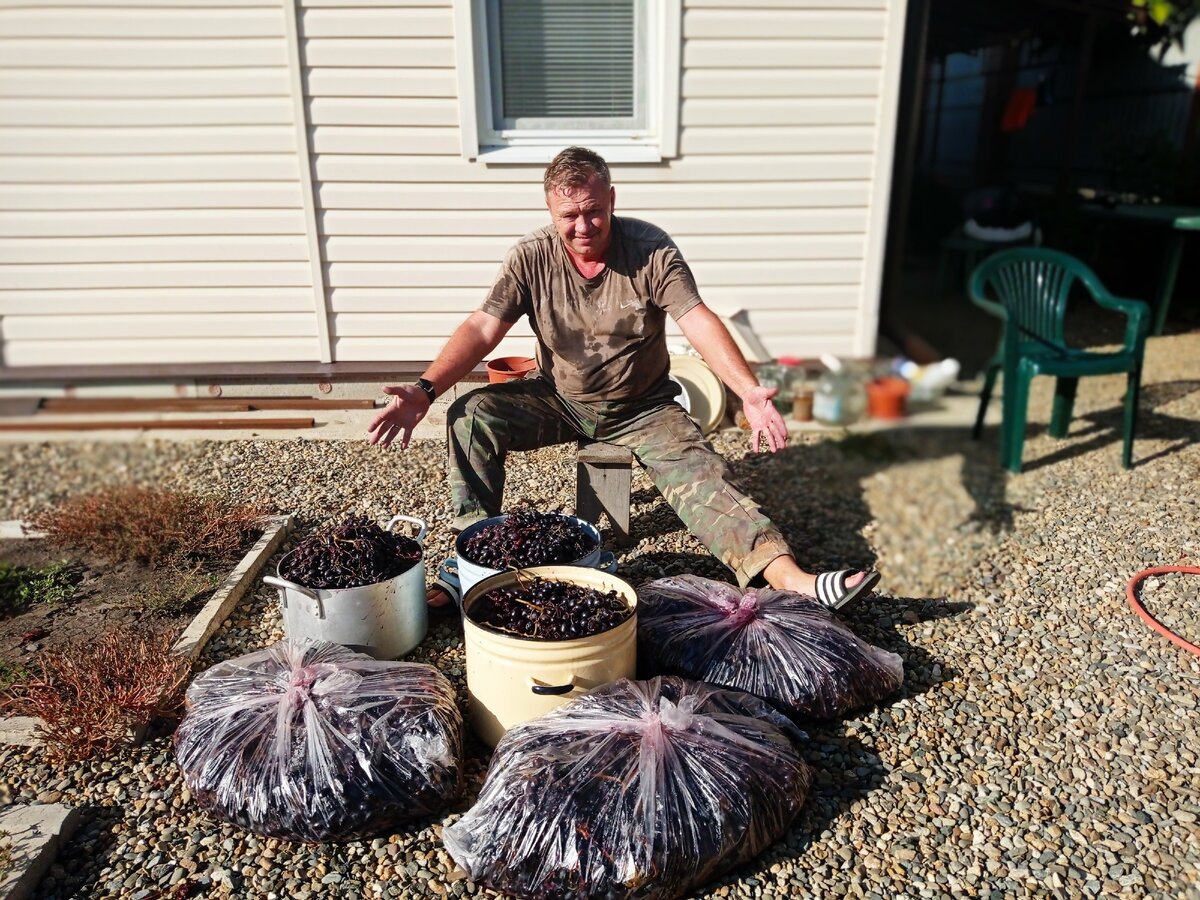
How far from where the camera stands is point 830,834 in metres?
2.17

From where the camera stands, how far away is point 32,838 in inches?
81.4

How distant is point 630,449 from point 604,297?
0.61m

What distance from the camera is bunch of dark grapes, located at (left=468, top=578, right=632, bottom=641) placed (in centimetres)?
233

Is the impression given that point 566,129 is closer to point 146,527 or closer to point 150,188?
point 150,188

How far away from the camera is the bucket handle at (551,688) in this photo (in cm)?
225

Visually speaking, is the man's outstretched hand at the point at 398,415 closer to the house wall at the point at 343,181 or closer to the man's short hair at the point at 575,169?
the man's short hair at the point at 575,169

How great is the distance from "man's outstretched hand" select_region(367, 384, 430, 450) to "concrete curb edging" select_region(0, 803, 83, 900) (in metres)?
1.30


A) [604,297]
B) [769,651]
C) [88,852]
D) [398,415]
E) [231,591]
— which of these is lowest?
[88,852]

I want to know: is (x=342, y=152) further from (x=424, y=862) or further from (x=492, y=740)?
(x=424, y=862)

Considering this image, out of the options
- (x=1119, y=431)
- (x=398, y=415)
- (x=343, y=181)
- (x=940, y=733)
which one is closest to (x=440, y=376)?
(x=398, y=415)

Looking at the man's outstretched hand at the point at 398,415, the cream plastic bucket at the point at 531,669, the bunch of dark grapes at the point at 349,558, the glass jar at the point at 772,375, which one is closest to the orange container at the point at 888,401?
the cream plastic bucket at the point at 531,669

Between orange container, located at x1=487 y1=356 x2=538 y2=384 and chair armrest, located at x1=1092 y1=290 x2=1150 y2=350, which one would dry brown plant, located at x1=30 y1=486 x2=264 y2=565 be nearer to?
orange container, located at x1=487 y1=356 x2=538 y2=384

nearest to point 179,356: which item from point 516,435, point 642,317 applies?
point 516,435

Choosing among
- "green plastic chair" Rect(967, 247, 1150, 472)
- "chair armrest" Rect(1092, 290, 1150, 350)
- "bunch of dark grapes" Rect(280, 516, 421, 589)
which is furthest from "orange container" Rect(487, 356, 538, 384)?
"chair armrest" Rect(1092, 290, 1150, 350)
